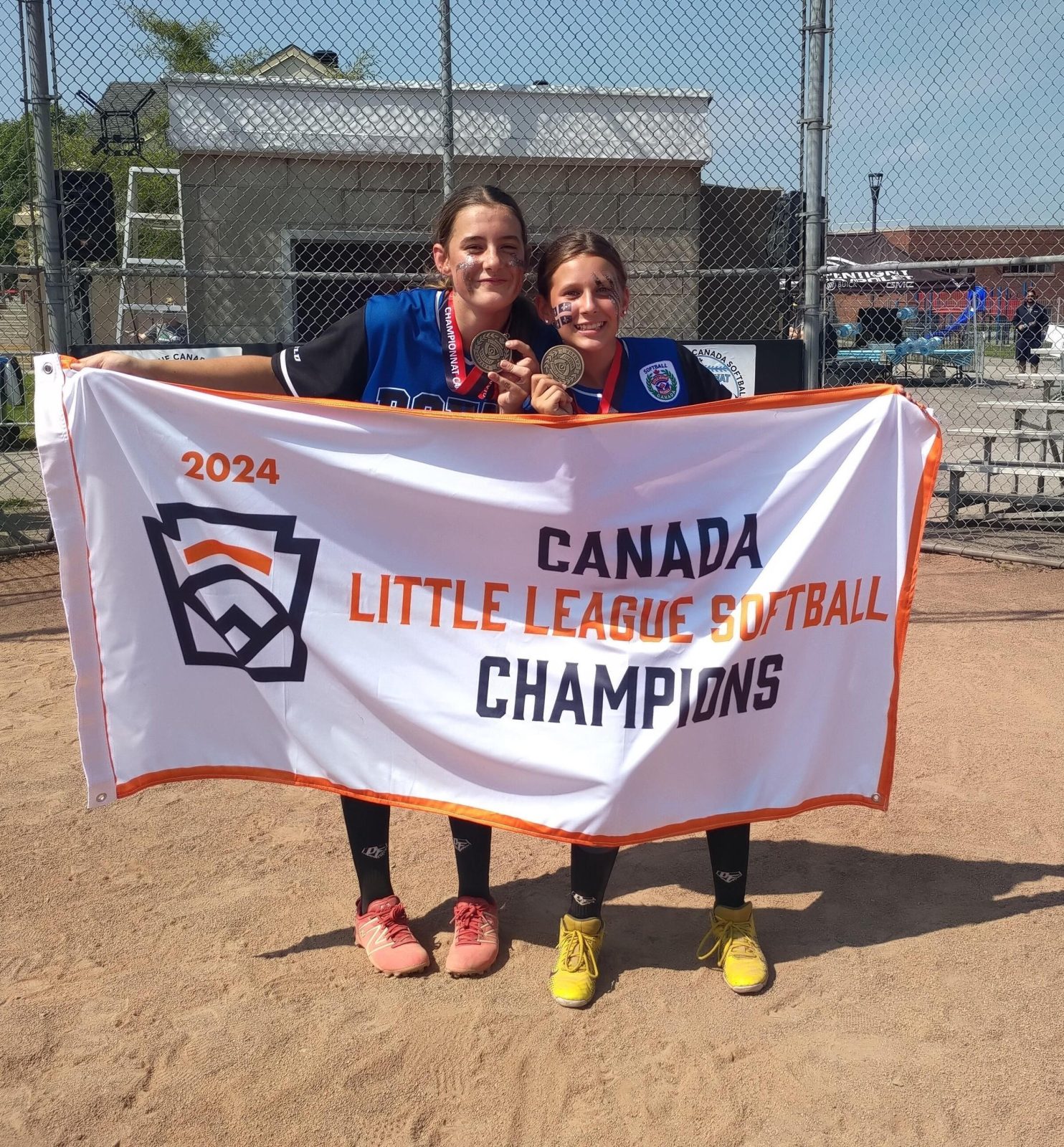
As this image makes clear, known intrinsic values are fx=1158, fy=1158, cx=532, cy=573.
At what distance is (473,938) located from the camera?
10.2ft

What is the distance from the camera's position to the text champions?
2.93 m

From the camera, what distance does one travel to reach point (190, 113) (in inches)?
351

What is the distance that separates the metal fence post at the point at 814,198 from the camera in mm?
6746

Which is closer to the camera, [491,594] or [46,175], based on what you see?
[491,594]

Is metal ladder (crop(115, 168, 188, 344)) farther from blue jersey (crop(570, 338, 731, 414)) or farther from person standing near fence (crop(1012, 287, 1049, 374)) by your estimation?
person standing near fence (crop(1012, 287, 1049, 374))

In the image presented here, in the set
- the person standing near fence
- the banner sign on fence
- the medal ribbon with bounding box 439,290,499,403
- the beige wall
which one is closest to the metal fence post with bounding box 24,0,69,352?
the beige wall

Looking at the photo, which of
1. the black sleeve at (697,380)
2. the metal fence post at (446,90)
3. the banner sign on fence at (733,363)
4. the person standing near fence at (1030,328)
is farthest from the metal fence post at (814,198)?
the person standing near fence at (1030,328)

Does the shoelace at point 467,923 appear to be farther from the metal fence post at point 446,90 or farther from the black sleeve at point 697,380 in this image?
the metal fence post at point 446,90

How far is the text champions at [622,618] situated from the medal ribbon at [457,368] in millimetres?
395

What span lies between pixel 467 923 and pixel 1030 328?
53.9ft

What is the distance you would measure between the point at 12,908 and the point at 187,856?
545 mm

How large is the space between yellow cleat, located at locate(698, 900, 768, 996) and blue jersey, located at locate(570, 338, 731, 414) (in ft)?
4.46

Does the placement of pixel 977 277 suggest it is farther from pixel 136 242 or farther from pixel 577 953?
pixel 577 953

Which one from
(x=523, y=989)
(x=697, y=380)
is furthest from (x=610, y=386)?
(x=523, y=989)
